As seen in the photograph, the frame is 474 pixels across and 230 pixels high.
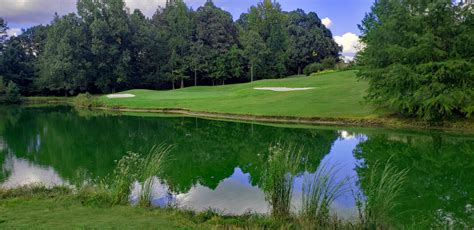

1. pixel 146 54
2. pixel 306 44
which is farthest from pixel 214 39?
pixel 306 44

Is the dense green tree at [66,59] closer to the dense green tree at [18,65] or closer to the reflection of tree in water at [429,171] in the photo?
the dense green tree at [18,65]

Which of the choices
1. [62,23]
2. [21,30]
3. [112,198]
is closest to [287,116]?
[112,198]

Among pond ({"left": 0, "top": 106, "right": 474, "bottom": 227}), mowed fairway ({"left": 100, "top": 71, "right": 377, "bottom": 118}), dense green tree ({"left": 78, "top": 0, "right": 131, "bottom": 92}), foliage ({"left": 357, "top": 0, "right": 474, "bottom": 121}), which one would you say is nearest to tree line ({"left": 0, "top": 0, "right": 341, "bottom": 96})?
dense green tree ({"left": 78, "top": 0, "right": 131, "bottom": 92})

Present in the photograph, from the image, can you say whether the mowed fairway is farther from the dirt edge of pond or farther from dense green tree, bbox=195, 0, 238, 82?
dense green tree, bbox=195, 0, 238, 82

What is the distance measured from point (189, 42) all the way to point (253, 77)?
39.9ft

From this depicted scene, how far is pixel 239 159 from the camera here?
15055 millimetres

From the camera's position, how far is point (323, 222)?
683 centimetres

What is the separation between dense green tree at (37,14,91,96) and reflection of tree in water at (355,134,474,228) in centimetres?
4925

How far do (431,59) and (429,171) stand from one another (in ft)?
35.8

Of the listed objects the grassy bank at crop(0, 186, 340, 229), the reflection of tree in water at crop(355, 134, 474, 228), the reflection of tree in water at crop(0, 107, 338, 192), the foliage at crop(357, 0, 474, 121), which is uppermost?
the foliage at crop(357, 0, 474, 121)

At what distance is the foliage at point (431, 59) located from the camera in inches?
798

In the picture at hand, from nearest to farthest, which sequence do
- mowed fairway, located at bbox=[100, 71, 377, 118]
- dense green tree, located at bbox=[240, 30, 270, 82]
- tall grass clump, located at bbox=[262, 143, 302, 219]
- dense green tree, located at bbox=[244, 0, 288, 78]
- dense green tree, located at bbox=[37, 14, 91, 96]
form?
tall grass clump, located at bbox=[262, 143, 302, 219] < mowed fairway, located at bbox=[100, 71, 377, 118] < dense green tree, located at bbox=[37, 14, 91, 96] < dense green tree, located at bbox=[240, 30, 270, 82] < dense green tree, located at bbox=[244, 0, 288, 78]

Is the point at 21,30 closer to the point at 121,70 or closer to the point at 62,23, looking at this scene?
the point at 62,23

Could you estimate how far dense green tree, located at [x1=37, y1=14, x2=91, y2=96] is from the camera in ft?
189
